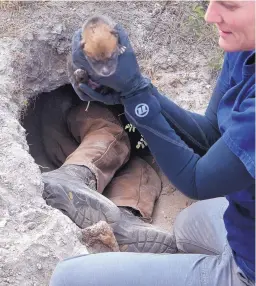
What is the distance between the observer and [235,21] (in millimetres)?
1349

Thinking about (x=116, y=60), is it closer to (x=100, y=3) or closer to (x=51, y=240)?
(x=51, y=240)

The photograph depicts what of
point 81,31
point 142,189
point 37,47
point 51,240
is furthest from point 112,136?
point 81,31

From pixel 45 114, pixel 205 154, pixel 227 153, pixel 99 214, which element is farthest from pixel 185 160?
pixel 45 114

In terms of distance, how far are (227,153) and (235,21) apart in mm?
314

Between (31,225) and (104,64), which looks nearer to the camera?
(104,64)

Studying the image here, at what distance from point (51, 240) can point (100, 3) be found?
162cm

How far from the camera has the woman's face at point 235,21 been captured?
1314 mm

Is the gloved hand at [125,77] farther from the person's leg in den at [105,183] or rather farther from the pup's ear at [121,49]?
the person's leg in den at [105,183]

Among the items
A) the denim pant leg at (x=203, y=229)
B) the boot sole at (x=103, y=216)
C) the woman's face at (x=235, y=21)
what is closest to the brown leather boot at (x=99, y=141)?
the boot sole at (x=103, y=216)

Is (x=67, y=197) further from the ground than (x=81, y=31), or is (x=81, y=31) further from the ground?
(x=81, y=31)

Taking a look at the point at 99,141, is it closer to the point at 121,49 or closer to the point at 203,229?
the point at 203,229

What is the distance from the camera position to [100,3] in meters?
3.22

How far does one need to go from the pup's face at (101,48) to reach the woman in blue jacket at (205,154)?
2cm

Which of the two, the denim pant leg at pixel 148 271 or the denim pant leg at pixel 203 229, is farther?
the denim pant leg at pixel 203 229
